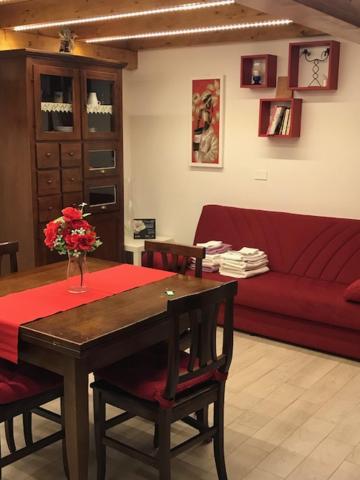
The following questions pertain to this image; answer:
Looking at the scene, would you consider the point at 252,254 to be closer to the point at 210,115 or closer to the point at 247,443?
the point at 210,115

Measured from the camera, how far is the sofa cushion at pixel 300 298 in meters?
4.01

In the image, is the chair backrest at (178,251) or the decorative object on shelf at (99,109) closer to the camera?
the chair backrest at (178,251)

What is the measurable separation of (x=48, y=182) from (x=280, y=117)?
203 centimetres

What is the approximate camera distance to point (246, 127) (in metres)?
5.32

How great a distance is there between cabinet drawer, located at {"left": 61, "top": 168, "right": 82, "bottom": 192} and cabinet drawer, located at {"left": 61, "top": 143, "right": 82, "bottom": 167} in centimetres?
5

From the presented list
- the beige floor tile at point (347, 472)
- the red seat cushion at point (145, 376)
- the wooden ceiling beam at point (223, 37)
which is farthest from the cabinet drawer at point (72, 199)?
the beige floor tile at point (347, 472)

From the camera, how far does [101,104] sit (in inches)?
208

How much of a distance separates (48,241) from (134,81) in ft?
12.0

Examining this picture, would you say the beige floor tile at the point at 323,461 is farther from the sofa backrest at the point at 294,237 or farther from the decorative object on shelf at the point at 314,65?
the decorative object on shelf at the point at 314,65

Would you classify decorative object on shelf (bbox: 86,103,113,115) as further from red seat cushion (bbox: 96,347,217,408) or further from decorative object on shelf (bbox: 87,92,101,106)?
red seat cushion (bbox: 96,347,217,408)

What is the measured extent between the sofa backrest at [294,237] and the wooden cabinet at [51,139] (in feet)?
3.52

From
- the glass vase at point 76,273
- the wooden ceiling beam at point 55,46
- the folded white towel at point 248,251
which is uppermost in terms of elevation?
the wooden ceiling beam at point 55,46

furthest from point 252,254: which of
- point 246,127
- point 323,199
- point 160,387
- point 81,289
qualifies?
point 160,387

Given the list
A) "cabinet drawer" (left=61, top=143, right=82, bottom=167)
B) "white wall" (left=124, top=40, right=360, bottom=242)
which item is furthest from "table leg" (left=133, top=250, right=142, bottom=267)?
"cabinet drawer" (left=61, top=143, right=82, bottom=167)
